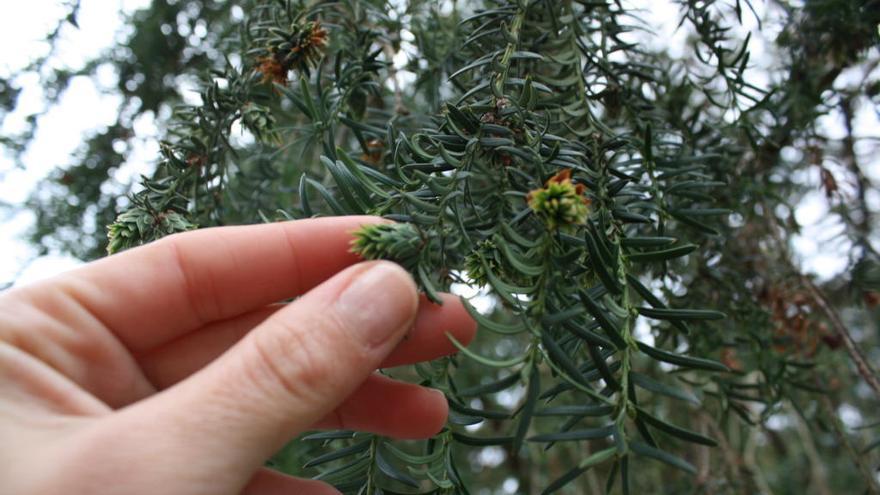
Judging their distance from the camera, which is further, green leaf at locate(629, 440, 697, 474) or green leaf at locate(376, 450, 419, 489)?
green leaf at locate(376, 450, 419, 489)

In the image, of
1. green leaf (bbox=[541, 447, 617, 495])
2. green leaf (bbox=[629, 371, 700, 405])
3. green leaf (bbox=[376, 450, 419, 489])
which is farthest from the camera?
green leaf (bbox=[376, 450, 419, 489])

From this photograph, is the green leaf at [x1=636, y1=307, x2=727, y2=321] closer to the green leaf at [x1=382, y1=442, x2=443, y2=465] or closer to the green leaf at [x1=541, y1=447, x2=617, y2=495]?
the green leaf at [x1=541, y1=447, x2=617, y2=495]

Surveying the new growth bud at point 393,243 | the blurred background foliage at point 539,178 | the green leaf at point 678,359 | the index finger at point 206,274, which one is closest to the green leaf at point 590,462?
the blurred background foliage at point 539,178

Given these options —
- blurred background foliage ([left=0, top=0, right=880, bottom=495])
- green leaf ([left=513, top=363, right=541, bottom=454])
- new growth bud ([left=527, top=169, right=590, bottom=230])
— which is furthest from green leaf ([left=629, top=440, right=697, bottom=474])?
new growth bud ([left=527, top=169, right=590, bottom=230])

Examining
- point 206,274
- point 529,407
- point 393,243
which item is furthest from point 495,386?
point 206,274

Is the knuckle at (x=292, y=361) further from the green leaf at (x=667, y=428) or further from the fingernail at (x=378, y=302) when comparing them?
the green leaf at (x=667, y=428)

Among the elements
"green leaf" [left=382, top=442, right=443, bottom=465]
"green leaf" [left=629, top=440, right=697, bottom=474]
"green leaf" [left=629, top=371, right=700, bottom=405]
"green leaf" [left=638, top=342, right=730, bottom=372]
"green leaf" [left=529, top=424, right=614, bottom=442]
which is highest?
"green leaf" [left=638, top=342, right=730, bottom=372]

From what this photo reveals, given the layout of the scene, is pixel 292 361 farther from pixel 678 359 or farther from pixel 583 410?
pixel 678 359

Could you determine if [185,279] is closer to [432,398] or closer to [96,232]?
[432,398]

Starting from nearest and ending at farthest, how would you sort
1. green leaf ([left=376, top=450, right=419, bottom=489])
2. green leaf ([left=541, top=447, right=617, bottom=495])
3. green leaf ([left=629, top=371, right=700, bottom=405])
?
green leaf ([left=541, top=447, right=617, bottom=495]) → green leaf ([left=629, top=371, right=700, bottom=405]) → green leaf ([left=376, top=450, right=419, bottom=489])
